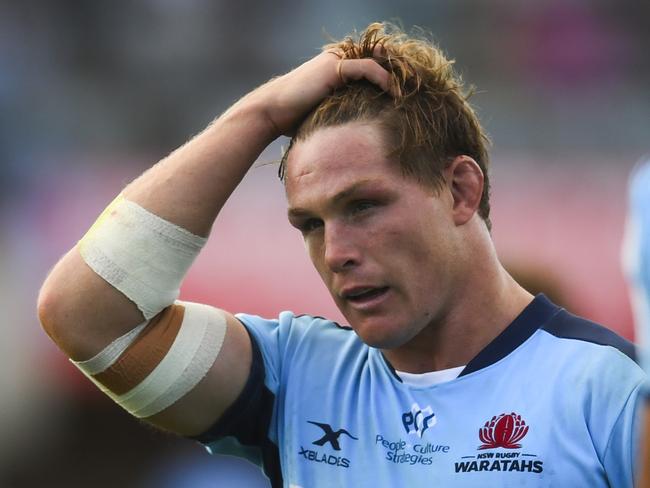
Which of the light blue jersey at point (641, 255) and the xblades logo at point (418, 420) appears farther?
the xblades logo at point (418, 420)

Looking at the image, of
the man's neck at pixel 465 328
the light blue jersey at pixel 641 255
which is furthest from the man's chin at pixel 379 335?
the light blue jersey at pixel 641 255

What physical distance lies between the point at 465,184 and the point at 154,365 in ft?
3.16

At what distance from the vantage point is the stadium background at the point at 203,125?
8.34m

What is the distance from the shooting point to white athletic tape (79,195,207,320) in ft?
9.68

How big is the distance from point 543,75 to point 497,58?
0.47 m

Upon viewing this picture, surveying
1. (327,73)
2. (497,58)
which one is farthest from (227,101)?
(327,73)

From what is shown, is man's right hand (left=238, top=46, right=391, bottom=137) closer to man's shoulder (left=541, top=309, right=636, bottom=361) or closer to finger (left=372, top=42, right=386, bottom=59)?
finger (left=372, top=42, right=386, bottom=59)

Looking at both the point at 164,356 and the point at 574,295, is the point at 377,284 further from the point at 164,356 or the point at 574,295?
the point at 574,295

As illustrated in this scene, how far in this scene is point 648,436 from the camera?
1.51 metres

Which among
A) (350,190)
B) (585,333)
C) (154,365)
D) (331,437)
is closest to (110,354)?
(154,365)

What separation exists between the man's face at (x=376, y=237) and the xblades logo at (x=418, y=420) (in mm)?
183

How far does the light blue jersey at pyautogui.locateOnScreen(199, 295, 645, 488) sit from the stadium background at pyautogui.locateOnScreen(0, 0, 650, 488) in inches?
157

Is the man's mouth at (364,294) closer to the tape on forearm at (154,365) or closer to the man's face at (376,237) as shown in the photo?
the man's face at (376,237)

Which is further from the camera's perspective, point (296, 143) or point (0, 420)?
point (0, 420)
